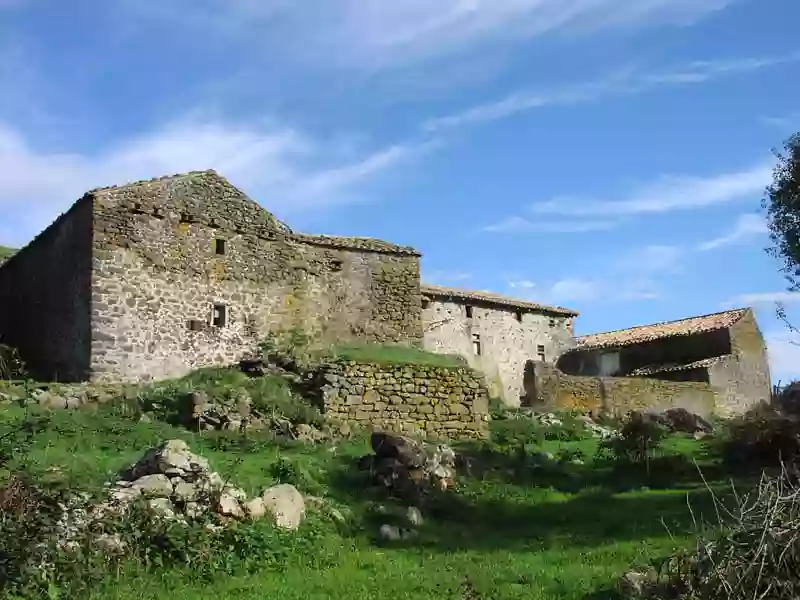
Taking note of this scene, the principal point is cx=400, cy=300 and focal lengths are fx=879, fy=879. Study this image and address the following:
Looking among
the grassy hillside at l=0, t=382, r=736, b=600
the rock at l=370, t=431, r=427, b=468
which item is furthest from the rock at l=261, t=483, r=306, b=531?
the rock at l=370, t=431, r=427, b=468

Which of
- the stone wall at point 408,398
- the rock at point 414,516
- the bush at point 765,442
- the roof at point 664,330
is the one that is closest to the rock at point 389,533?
the rock at point 414,516

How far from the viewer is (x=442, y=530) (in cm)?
1295

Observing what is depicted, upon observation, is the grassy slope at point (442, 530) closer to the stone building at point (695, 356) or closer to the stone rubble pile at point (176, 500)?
the stone rubble pile at point (176, 500)

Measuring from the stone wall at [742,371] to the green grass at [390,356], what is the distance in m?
14.8

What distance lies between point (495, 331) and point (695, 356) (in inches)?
340

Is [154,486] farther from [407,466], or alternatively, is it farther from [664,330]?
[664,330]

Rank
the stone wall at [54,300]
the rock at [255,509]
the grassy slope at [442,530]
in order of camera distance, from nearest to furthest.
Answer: the grassy slope at [442,530] → the rock at [255,509] → the stone wall at [54,300]

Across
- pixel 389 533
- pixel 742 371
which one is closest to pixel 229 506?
pixel 389 533

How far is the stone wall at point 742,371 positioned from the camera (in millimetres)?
33531

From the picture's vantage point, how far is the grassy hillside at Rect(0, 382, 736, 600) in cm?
986

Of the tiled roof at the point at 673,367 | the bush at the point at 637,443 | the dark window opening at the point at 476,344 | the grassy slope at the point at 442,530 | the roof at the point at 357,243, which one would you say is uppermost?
the roof at the point at 357,243

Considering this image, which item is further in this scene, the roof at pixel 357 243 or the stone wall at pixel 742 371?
the stone wall at pixel 742 371

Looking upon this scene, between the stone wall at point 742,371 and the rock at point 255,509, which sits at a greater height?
the stone wall at point 742,371

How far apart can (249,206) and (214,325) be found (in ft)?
11.0
